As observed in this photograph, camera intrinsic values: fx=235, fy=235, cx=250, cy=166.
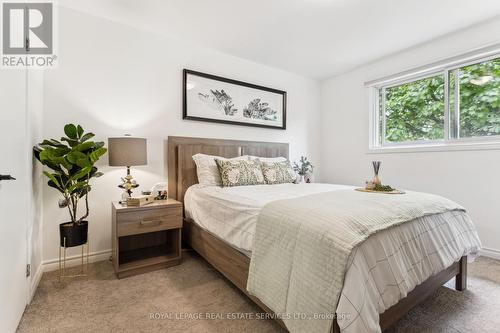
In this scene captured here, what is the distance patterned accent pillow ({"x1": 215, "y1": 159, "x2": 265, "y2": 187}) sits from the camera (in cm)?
253

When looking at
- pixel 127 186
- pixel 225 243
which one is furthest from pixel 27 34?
pixel 225 243

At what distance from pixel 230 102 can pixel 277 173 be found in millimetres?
1222

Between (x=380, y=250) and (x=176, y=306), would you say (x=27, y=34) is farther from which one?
(x=380, y=250)

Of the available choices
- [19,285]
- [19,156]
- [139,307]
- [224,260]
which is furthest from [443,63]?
[19,285]

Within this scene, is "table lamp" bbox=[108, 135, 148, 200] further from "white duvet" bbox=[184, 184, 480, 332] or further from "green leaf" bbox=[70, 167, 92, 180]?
"white duvet" bbox=[184, 184, 480, 332]

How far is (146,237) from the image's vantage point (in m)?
2.62

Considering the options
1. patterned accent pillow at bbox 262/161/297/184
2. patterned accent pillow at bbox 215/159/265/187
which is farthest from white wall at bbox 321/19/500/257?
patterned accent pillow at bbox 215/159/265/187

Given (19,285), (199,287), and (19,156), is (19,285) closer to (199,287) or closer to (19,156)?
(19,156)

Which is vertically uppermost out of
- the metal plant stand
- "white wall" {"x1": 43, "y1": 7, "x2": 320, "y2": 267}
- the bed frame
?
"white wall" {"x1": 43, "y1": 7, "x2": 320, "y2": 267}

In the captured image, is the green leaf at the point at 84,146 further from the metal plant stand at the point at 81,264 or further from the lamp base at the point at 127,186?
the metal plant stand at the point at 81,264

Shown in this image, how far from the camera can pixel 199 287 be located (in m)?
1.91

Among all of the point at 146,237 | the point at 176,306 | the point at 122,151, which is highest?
the point at 122,151

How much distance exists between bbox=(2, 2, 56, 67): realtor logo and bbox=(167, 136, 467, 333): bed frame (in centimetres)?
136

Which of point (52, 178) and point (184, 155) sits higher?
point (184, 155)
